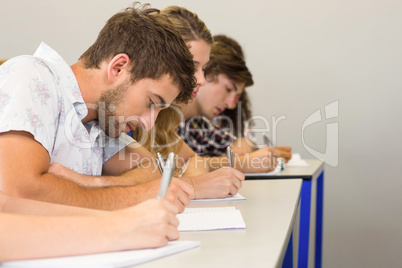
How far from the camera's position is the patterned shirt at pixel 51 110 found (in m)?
1.10

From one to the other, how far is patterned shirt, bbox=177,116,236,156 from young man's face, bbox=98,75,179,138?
1.11 metres

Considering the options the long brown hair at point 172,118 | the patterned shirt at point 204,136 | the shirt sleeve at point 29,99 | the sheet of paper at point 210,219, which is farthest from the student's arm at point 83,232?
the patterned shirt at point 204,136

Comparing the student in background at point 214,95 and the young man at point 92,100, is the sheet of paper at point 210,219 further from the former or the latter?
the student in background at point 214,95

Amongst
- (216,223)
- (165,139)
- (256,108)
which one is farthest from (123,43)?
(256,108)

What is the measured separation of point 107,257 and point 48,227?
3.4 inches

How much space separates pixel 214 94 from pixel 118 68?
1367 millimetres

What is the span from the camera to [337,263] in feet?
11.7

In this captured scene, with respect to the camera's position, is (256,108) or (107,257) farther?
(256,108)

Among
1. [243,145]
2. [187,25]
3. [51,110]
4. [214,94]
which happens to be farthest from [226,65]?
[51,110]

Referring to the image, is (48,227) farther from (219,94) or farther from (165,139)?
(219,94)

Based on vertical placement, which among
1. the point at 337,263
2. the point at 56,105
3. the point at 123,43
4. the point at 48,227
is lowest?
the point at 337,263

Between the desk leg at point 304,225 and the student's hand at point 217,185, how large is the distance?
533 millimetres

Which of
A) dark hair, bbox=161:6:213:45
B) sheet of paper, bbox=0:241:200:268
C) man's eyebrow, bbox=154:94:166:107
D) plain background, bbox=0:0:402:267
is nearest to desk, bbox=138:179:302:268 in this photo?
sheet of paper, bbox=0:241:200:268

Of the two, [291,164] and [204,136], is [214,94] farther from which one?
[291,164]
